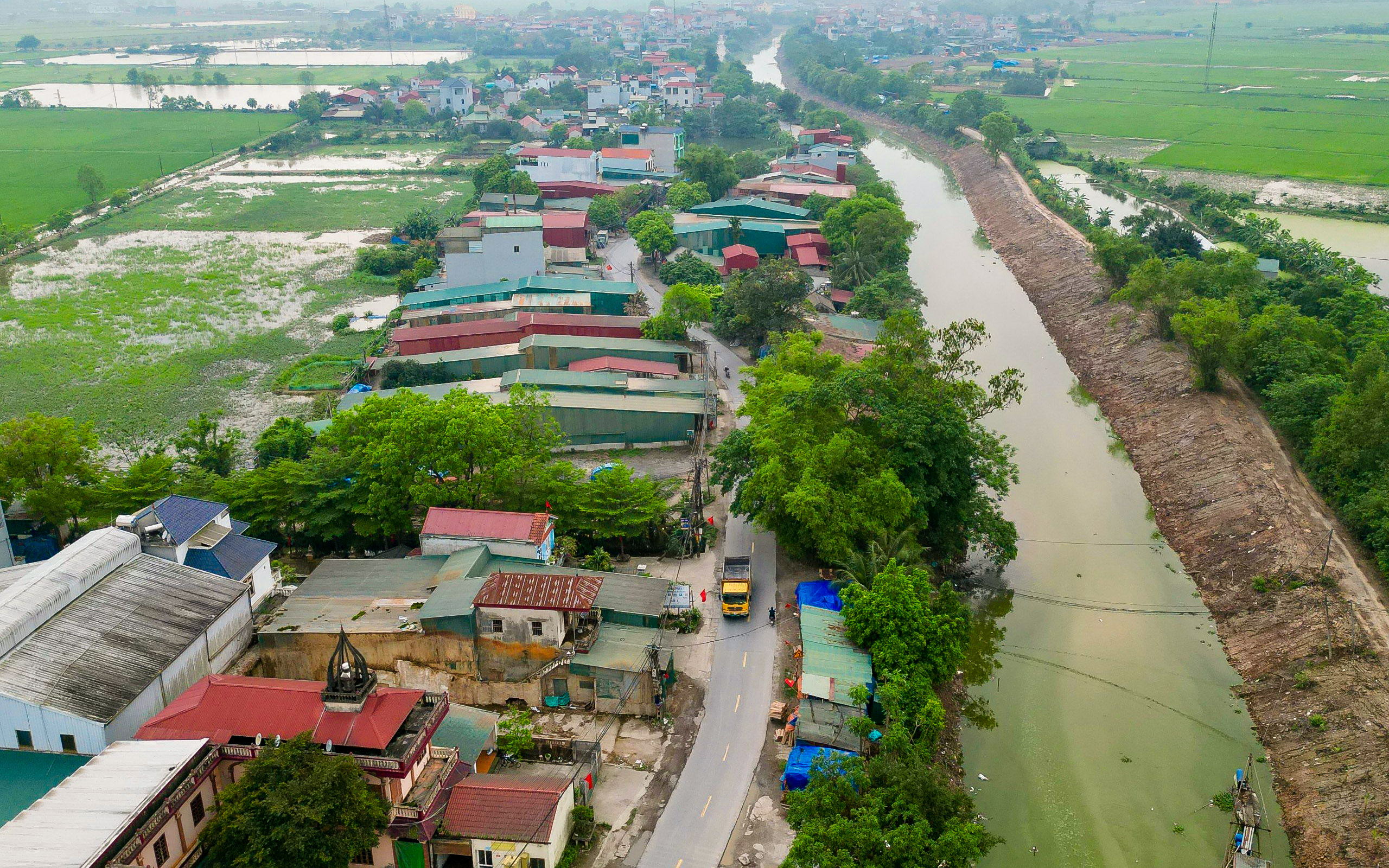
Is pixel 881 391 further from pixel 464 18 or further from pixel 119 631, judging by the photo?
pixel 464 18

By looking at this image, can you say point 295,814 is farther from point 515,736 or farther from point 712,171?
point 712,171

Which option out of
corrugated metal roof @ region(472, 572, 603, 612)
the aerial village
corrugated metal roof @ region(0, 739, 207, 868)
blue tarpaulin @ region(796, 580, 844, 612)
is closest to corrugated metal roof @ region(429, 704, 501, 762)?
the aerial village

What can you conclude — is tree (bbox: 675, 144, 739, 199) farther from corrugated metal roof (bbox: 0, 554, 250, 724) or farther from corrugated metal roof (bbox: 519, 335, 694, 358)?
Result: corrugated metal roof (bbox: 0, 554, 250, 724)

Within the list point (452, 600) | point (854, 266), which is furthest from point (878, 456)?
point (854, 266)

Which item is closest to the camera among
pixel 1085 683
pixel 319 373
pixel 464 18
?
pixel 1085 683

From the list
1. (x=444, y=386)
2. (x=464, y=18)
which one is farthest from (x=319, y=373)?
(x=464, y=18)

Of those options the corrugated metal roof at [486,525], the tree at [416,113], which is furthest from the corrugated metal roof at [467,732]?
the tree at [416,113]

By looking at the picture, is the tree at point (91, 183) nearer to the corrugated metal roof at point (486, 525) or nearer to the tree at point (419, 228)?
the tree at point (419, 228)
